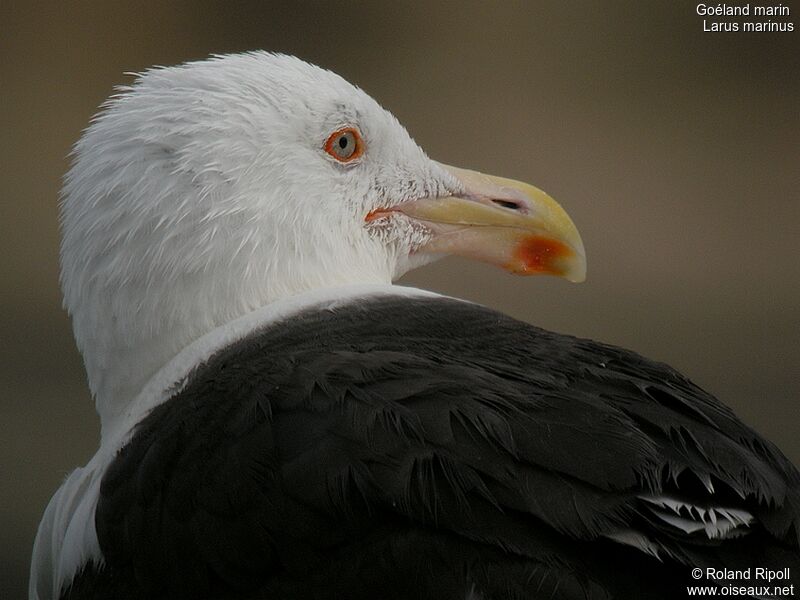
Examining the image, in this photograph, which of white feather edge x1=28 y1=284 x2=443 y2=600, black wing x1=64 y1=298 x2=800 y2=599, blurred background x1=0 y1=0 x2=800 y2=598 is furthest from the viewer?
blurred background x1=0 y1=0 x2=800 y2=598

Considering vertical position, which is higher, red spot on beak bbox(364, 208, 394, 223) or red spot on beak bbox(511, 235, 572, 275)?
red spot on beak bbox(364, 208, 394, 223)

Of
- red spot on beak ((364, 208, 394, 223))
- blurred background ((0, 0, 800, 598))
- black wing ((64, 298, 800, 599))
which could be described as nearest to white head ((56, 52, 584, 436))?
red spot on beak ((364, 208, 394, 223))

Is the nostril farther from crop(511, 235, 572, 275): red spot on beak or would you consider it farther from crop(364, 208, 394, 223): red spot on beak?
crop(364, 208, 394, 223): red spot on beak

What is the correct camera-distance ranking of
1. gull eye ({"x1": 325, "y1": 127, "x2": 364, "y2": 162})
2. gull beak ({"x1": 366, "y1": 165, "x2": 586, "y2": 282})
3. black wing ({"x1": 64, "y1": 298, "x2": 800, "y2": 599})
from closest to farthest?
black wing ({"x1": 64, "y1": 298, "x2": 800, "y2": 599})
gull eye ({"x1": 325, "y1": 127, "x2": 364, "y2": 162})
gull beak ({"x1": 366, "y1": 165, "x2": 586, "y2": 282})

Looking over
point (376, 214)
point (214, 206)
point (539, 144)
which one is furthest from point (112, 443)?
point (539, 144)

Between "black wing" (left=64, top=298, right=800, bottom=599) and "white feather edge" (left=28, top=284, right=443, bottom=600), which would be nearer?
"black wing" (left=64, top=298, right=800, bottom=599)

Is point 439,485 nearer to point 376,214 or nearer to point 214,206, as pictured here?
point 214,206

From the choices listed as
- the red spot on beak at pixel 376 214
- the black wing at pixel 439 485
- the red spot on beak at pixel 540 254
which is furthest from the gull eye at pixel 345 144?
the black wing at pixel 439 485

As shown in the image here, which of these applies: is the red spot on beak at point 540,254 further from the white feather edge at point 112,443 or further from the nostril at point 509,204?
Answer: the white feather edge at point 112,443

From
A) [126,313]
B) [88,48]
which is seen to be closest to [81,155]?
[126,313]
